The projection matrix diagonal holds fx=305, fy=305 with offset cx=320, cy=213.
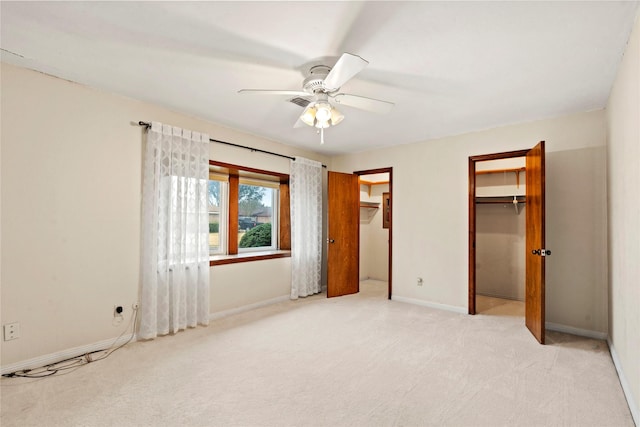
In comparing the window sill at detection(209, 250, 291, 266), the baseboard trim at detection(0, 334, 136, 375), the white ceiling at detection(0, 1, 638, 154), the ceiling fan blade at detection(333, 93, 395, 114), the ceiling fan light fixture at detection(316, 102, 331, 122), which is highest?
the white ceiling at detection(0, 1, 638, 154)

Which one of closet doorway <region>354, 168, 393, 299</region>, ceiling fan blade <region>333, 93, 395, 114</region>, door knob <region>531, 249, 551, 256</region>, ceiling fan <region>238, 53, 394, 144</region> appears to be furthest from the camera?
closet doorway <region>354, 168, 393, 299</region>

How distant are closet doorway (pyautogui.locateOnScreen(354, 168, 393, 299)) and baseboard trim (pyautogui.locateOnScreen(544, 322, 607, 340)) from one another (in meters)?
2.94

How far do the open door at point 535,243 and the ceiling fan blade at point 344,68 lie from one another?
2.22m

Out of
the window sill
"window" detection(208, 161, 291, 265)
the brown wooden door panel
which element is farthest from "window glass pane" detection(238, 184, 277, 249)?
the brown wooden door panel

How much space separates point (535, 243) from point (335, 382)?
2.48 metres

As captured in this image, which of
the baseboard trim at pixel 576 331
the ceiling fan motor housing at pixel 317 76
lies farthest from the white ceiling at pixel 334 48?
the baseboard trim at pixel 576 331

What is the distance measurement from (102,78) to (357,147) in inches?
132

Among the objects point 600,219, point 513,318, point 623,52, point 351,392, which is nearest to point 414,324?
point 513,318

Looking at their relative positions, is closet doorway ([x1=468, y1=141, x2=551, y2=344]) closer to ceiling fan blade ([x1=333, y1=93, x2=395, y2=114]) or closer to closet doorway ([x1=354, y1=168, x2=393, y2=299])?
ceiling fan blade ([x1=333, y1=93, x2=395, y2=114])

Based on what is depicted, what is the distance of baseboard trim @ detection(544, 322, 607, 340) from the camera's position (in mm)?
3131

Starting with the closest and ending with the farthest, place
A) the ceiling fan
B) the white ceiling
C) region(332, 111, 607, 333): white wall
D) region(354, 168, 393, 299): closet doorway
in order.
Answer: the white ceiling → the ceiling fan → region(332, 111, 607, 333): white wall → region(354, 168, 393, 299): closet doorway

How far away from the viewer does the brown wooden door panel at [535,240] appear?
297cm

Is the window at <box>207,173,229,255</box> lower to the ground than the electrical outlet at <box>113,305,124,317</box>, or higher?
higher

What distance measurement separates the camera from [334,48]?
82.6 inches
